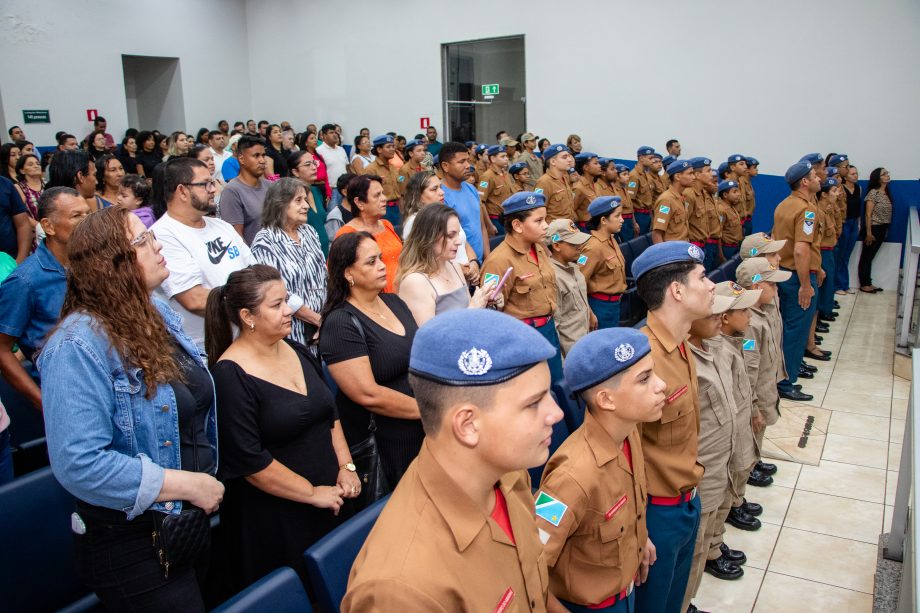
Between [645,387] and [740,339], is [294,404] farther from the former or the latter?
[740,339]

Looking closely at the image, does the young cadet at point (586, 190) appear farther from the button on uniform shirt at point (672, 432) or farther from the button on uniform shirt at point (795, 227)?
the button on uniform shirt at point (672, 432)

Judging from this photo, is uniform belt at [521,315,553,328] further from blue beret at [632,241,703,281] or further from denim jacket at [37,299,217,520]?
denim jacket at [37,299,217,520]

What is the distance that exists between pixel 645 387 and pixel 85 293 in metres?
1.52

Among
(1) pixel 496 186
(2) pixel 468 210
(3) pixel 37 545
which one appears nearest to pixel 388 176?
(1) pixel 496 186

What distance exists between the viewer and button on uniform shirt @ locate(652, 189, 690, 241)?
21.4 ft

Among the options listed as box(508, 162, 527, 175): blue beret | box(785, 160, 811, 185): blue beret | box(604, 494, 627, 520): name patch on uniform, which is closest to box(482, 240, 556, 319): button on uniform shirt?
box(604, 494, 627, 520): name patch on uniform

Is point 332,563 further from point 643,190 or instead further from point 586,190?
point 643,190

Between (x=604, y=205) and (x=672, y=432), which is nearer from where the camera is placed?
(x=672, y=432)

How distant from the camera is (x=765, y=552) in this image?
3363 millimetres

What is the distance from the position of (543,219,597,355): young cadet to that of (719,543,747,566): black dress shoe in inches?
57.9

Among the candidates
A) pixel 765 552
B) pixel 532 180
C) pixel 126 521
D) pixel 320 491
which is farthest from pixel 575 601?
pixel 532 180

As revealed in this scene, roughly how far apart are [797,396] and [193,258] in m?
4.48

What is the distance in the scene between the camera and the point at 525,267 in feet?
12.8

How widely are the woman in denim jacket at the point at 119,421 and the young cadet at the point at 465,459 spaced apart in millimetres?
801
